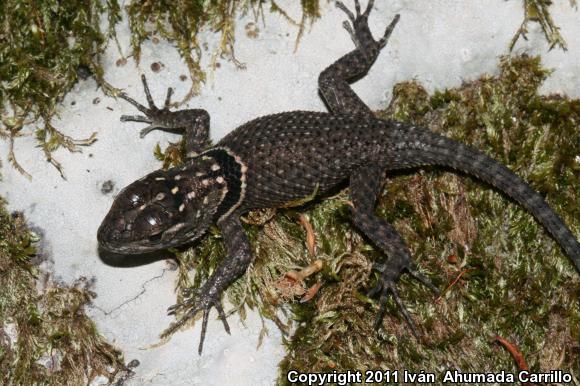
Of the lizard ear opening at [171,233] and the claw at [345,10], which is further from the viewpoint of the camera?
the claw at [345,10]

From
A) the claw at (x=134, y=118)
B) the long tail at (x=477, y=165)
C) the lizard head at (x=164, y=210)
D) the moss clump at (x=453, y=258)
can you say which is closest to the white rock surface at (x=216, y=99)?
the claw at (x=134, y=118)

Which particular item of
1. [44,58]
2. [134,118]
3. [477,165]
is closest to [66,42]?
[44,58]

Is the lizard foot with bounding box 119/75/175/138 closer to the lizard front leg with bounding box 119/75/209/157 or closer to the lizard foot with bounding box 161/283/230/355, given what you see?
the lizard front leg with bounding box 119/75/209/157

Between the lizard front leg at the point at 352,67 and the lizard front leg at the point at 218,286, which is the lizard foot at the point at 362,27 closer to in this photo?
the lizard front leg at the point at 352,67

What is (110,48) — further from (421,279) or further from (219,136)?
(421,279)

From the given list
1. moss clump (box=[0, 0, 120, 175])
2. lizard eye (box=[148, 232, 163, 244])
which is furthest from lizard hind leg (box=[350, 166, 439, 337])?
moss clump (box=[0, 0, 120, 175])

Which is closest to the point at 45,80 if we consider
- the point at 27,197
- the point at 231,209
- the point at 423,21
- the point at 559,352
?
the point at 27,197
